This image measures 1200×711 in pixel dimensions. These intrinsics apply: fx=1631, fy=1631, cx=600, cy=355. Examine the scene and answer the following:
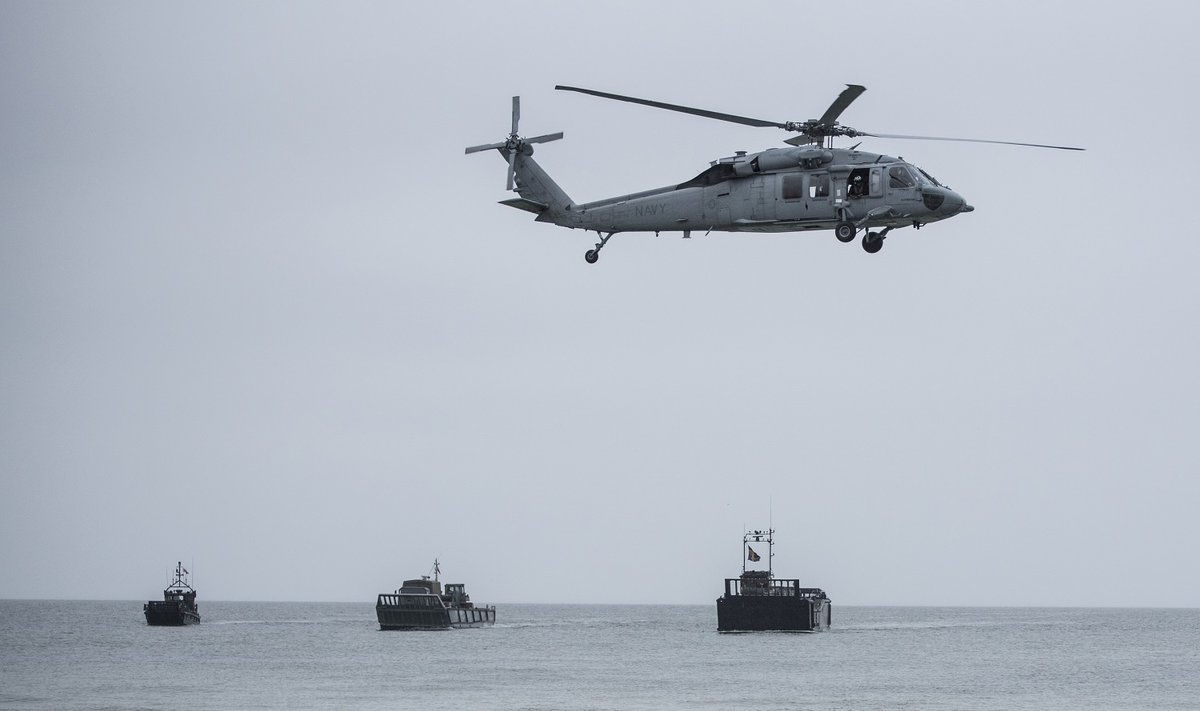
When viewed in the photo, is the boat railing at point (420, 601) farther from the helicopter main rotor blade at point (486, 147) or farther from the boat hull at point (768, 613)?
the helicopter main rotor blade at point (486, 147)

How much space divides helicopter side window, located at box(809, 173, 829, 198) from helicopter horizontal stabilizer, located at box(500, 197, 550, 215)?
8.71 meters

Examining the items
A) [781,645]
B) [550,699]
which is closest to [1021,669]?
[781,645]

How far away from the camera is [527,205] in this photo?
4247cm

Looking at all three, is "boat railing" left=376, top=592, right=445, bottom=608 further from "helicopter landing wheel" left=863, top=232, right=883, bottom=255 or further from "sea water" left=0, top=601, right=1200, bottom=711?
"helicopter landing wheel" left=863, top=232, right=883, bottom=255

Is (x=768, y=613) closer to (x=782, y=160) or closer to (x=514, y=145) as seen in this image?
(x=514, y=145)

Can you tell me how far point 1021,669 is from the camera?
110 m

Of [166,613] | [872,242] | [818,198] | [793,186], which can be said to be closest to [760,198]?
[793,186]

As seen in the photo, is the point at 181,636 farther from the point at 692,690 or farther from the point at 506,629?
the point at 692,690

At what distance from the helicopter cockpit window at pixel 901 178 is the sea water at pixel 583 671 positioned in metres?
44.8

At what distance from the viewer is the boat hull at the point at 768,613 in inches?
4082

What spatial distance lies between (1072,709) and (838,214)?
5077 cm

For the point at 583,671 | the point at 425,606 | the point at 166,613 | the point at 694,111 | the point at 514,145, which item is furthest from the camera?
the point at 166,613

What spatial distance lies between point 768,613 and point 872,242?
232 feet

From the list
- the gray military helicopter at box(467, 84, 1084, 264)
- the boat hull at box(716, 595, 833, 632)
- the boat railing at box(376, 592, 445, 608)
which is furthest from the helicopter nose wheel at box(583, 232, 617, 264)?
the boat railing at box(376, 592, 445, 608)
